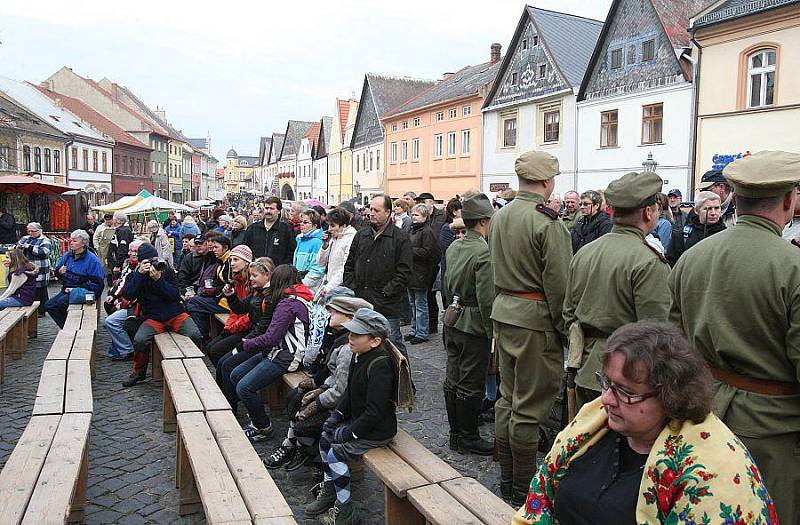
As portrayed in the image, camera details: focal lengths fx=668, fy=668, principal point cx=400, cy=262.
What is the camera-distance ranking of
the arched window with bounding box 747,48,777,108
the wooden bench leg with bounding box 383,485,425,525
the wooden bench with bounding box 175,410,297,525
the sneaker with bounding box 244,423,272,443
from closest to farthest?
1. the wooden bench with bounding box 175,410,297,525
2. the wooden bench leg with bounding box 383,485,425,525
3. the sneaker with bounding box 244,423,272,443
4. the arched window with bounding box 747,48,777,108

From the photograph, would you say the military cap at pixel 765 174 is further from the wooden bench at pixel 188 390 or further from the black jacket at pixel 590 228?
the black jacket at pixel 590 228

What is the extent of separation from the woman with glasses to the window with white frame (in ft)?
107

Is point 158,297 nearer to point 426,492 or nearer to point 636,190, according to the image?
point 426,492

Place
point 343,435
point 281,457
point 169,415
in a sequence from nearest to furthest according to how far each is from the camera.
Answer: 1. point 343,435
2. point 281,457
3. point 169,415

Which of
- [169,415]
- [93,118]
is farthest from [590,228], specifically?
[93,118]

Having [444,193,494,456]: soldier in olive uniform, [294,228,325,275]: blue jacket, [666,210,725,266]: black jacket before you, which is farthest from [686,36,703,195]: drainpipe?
[444,193,494,456]: soldier in olive uniform

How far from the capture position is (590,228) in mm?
8094

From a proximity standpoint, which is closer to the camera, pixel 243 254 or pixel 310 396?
pixel 310 396

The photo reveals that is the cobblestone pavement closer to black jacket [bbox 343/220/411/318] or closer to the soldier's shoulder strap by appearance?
black jacket [bbox 343/220/411/318]

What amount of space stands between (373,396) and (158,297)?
443 centimetres

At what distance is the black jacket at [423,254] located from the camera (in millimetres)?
9172

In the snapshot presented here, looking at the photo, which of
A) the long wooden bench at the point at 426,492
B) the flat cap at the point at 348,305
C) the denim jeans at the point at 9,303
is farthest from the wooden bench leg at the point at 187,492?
the denim jeans at the point at 9,303

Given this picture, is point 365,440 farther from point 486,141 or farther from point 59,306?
point 486,141

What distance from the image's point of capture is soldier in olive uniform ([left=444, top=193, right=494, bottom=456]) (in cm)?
514
